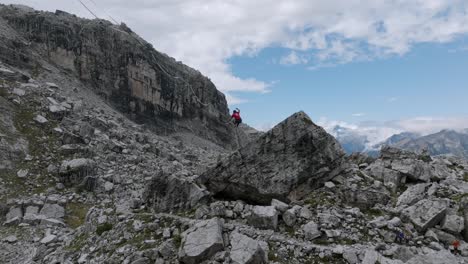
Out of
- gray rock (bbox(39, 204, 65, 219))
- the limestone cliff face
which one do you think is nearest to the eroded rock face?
gray rock (bbox(39, 204, 65, 219))

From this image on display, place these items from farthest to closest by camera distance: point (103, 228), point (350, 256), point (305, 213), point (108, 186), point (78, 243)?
point (108, 186)
point (78, 243)
point (103, 228)
point (305, 213)
point (350, 256)

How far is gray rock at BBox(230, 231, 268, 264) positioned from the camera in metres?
16.1

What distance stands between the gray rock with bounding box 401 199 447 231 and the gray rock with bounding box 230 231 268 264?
27.5ft

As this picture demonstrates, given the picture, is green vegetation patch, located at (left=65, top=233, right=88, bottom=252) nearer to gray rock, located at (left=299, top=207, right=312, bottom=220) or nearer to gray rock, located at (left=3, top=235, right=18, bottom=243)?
gray rock, located at (left=3, top=235, right=18, bottom=243)

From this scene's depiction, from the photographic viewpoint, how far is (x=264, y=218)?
63.8ft

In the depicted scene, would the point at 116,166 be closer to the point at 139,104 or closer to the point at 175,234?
the point at 175,234

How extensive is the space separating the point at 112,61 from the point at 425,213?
6891 centimetres

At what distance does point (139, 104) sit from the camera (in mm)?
79812

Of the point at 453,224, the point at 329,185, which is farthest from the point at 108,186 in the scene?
the point at 453,224

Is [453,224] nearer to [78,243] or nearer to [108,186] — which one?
[78,243]

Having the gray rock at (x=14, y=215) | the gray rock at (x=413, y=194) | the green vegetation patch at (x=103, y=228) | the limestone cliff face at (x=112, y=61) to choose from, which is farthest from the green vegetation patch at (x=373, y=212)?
the limestone cliff face at (x=112, y=61)

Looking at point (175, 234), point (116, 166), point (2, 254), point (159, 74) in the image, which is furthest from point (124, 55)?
point (175, 234)

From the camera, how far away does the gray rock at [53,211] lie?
105 ft

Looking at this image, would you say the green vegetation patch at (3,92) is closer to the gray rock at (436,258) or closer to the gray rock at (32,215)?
the gray rock at (32,215)
